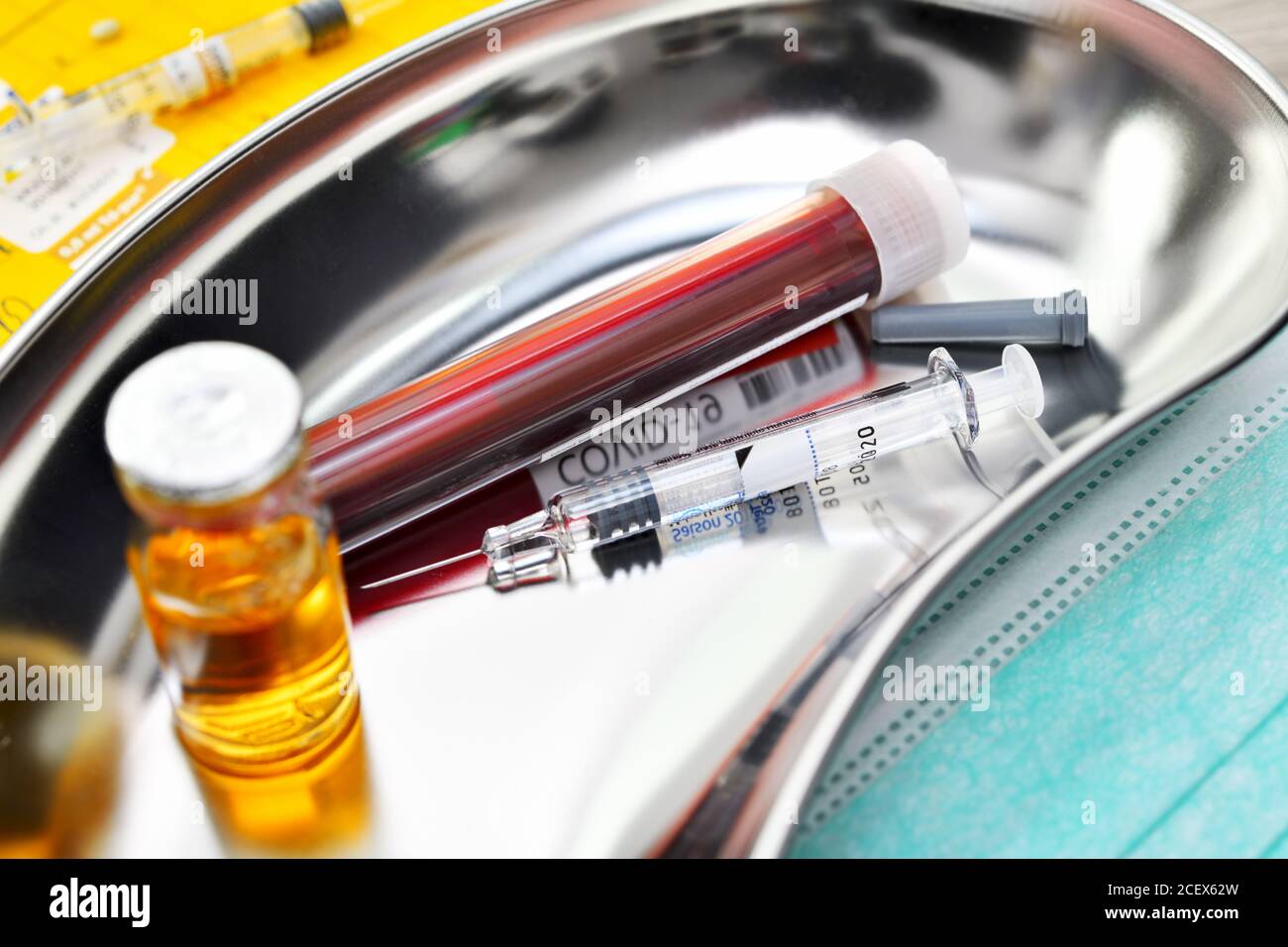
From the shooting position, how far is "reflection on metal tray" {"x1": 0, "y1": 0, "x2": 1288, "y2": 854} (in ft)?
1.52

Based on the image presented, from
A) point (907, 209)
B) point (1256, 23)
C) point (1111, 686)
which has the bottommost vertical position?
point (1111, 686)

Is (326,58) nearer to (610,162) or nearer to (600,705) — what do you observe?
(610,162)

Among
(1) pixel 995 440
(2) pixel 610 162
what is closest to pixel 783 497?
(1) pixel 995 440

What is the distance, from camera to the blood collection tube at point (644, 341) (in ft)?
1.67

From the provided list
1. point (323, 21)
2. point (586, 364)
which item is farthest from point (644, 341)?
point (323, 21)

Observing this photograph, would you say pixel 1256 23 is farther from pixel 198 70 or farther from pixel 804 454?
pixel 198 70

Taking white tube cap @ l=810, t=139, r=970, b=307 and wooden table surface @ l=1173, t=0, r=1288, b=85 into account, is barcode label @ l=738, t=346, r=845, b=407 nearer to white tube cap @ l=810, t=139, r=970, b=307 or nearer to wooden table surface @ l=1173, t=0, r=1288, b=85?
white tube cap @ l=810, t=139, r=970, b=307

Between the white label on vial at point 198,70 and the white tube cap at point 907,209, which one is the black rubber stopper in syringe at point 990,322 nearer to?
the white tube cap at point 907,209

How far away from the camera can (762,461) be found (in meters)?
0.53

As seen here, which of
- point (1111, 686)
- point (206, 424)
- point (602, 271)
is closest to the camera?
point (206, 424)

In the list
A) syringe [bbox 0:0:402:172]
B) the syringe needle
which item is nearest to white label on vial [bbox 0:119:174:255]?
syringe [bbox 0:0:402:172]

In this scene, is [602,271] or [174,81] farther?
[174,81]

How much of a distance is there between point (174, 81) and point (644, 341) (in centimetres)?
35

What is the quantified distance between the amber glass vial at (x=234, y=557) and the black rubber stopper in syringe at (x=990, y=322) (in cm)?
27
